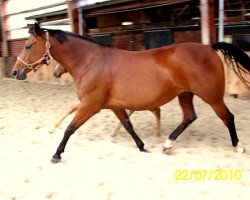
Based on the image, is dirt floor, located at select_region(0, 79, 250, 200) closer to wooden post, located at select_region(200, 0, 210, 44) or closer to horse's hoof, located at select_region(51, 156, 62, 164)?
horse's hoof, located at select_region(51, 156, 62, 164)

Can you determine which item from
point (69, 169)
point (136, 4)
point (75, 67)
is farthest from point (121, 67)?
point (136, 4)

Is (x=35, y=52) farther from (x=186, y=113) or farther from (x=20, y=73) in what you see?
(x=186, y=113)

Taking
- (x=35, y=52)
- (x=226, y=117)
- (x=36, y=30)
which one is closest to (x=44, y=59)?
(x=35, y=52)

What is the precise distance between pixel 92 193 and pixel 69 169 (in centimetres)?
70

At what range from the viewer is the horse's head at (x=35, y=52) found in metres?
4.37

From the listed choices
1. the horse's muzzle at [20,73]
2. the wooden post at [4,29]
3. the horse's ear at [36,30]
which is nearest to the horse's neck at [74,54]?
the horse's ear at [36,30]

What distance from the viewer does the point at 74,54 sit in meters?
4.49

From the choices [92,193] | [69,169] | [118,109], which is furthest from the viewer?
[118,109]

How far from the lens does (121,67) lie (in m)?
4.38

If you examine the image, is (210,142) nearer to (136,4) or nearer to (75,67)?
(75,67)

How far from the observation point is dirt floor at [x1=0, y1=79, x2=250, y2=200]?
3.43 meters

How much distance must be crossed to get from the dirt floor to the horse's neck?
1.02 meters
